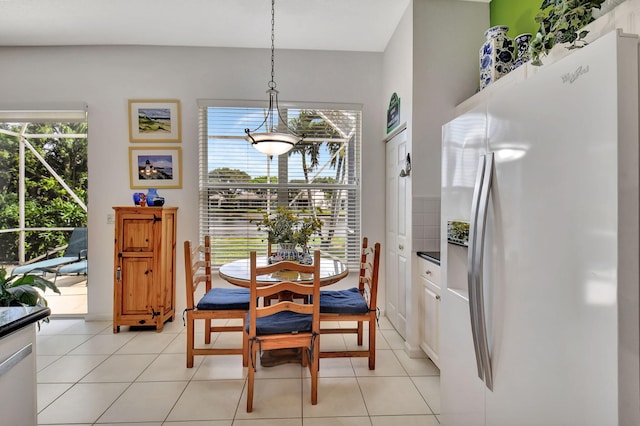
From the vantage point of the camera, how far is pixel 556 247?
85 centimetres

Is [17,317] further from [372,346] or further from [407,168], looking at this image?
[407,168]

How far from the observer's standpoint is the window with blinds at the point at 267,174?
3.41m

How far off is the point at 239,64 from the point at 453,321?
10.9 ft

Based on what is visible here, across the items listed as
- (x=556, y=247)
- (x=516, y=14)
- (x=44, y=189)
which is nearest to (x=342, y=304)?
(x=556, y=247)

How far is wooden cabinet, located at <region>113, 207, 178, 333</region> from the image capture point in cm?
301

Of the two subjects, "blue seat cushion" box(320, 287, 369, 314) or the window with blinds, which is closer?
"blue seat cushion" box(320, 287, 369, 314)

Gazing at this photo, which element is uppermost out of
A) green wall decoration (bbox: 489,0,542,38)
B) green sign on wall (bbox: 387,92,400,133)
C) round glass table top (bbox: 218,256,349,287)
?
green wall decoration (bbox: 489,0,542,38)

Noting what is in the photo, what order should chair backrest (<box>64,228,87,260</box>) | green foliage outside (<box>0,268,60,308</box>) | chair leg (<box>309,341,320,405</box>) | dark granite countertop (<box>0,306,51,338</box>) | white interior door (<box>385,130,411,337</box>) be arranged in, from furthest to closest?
chair backrest (<box>64,228,87,260</box>) → white interior door (<box>385,130,411,337</box>) → green foliage outside (<box>0,268,60,308</box>) → chair leg (<box>309,341,320,405</box>) → dark granite countertop (<box>0,306,51,338</box>)

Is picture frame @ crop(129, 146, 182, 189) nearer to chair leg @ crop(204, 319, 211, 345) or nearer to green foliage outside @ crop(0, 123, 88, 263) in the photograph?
chair leg @ crop(204, 319, 211, 345)

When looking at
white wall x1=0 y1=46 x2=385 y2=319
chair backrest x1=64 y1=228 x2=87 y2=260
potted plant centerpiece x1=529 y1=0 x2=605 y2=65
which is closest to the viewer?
potted plant centerpiece x1=529 y1=0 x2=605 y2=65

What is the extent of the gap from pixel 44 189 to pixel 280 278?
472cm

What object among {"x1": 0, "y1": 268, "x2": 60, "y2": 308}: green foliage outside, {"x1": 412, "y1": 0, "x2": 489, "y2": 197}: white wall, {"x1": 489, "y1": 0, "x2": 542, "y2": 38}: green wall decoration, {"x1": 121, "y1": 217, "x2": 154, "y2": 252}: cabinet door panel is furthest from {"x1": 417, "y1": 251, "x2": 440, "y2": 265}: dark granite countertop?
{"x1": 0, "y1": 268, "x2": 60, "y2": 308}: green foliage outside

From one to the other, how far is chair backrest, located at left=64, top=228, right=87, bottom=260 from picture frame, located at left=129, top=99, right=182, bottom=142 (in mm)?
2130

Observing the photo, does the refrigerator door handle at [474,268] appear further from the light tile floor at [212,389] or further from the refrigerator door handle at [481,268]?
the light tile floor at [212,389]
